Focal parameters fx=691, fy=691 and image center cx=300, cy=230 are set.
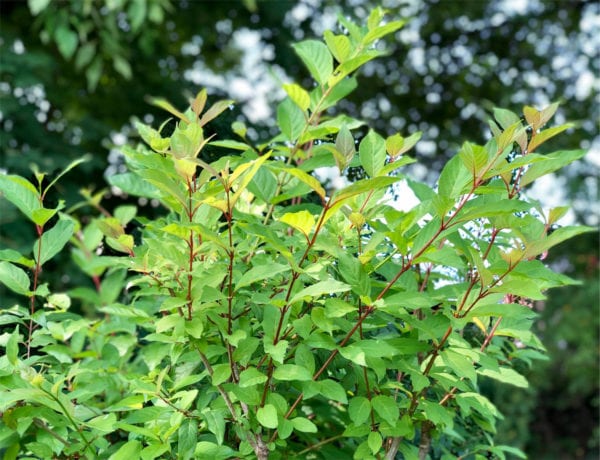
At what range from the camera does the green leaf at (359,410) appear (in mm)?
978

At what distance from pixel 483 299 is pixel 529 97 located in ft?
23.2

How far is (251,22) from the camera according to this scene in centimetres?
627

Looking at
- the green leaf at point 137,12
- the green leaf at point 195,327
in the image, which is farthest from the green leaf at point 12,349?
the green leaf at point 137,12

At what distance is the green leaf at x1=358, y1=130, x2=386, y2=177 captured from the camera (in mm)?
935

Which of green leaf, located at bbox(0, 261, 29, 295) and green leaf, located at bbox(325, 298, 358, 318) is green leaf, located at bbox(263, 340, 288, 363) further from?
green leaf, located at bbox(0, 261, 29, 295)

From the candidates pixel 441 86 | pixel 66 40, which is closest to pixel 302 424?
pixel 66 40

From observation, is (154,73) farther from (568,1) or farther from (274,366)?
(274,366)

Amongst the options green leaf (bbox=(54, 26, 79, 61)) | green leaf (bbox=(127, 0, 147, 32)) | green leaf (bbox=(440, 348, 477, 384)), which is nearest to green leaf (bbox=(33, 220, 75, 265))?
green leaf (bbox=(440, 348, 477, 384))

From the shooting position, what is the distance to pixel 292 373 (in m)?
0.92

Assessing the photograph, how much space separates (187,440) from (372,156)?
0.48 metres

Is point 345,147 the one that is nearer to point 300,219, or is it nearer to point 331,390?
point 300,219

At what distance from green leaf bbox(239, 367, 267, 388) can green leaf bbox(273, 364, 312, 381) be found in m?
0.02

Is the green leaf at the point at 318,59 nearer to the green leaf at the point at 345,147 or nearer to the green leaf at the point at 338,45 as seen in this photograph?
the green leaf at the point at 338,45

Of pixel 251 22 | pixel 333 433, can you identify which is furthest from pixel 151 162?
pixel 251 22
